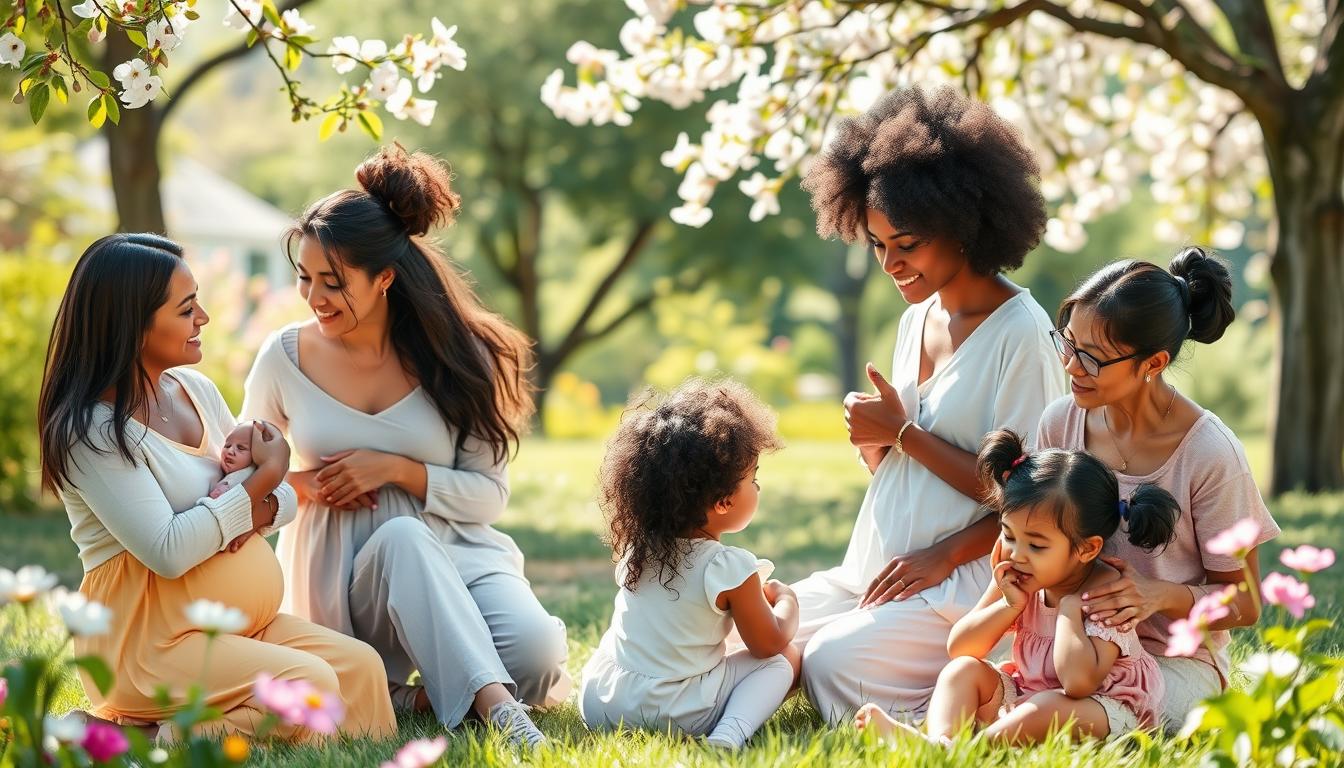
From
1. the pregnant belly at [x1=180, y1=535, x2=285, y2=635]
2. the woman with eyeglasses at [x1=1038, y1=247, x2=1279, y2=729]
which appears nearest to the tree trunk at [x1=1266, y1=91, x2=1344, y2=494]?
the woman with eyeglasses at [x1=1038, y1=247, x2=1279, y2=729]

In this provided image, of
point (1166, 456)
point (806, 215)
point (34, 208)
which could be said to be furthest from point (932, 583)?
point (34, 208)

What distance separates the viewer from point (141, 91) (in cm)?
365

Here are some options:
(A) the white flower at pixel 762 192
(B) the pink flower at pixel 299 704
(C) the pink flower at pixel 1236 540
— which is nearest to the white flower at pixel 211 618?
(B) the pink flower at pixel 299 704

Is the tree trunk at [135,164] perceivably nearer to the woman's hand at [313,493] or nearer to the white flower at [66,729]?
the woman's hand at [313,493]

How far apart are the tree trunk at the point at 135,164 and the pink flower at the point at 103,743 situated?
7.56m

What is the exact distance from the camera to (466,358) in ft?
14.0

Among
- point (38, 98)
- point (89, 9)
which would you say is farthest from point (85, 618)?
point (89, 9)

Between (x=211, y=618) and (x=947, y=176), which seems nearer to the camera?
(x=211, y=618)

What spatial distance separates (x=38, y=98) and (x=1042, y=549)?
2.54 meters

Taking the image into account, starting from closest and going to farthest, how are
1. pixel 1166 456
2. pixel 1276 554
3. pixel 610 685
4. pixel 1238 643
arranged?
pixel 1166 456 → pixel 610 685 → pixel 1238 643 → pixel 1276 554

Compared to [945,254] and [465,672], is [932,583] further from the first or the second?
[465,672]

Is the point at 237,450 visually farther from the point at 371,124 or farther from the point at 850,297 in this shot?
the point at 850,297

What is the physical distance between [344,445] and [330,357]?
0.28 metres

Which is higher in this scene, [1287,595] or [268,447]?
[268,447]
